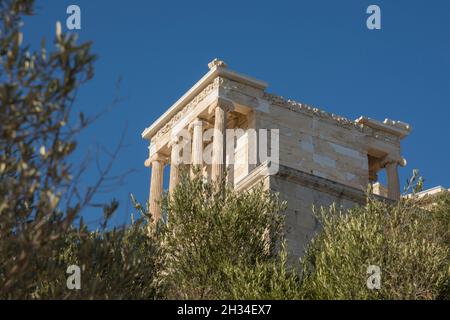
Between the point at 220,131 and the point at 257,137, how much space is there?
1581 mm

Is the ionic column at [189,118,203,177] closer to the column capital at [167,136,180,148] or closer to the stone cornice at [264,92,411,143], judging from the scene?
the column capital at [167,136,180,148]

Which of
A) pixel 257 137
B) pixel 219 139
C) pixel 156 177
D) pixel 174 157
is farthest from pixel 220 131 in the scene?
pixel 156 177

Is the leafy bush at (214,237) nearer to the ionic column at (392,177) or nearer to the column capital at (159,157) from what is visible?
Answer: the column capital at (159,157)

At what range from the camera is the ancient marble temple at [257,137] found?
30.7 meters

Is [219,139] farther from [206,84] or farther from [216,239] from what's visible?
[216,239]

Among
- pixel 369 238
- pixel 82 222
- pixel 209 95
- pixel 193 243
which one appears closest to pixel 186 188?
pixel 193 243

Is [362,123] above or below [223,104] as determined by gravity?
above

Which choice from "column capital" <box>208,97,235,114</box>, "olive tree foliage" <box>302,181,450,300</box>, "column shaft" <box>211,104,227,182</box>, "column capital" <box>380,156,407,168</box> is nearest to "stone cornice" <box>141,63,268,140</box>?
"column capital" <box>208,97,235,114</box>

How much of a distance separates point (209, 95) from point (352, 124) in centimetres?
615

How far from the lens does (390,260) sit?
1591cm

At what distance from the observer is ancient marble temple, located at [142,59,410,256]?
30.7 m

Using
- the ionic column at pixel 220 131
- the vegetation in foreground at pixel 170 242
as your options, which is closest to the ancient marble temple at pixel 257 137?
the ionic column at pixel 220 131

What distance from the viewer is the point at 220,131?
3014cm

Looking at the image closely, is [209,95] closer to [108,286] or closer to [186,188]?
[186,188]
